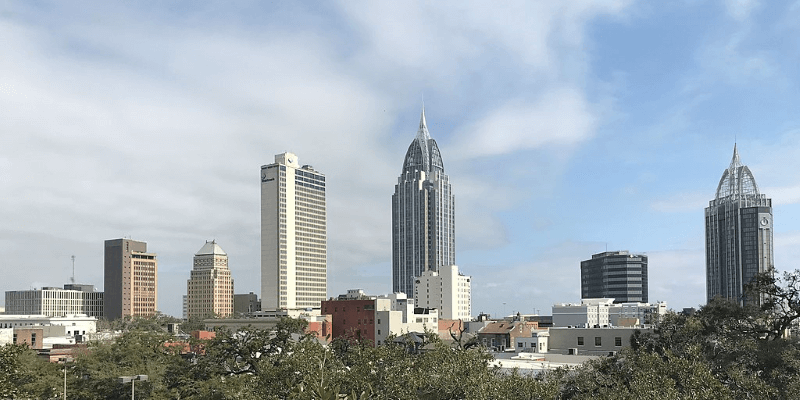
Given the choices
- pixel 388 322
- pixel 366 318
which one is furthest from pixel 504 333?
pixel 366 318

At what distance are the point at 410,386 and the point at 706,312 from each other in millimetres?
22026

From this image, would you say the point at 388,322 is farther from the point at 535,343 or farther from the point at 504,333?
the point at 535,343

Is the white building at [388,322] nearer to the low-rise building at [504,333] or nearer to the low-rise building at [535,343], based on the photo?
the low-rise building at [504,333]

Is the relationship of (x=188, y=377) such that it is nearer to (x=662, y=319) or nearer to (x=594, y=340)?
(x=662, y=319)

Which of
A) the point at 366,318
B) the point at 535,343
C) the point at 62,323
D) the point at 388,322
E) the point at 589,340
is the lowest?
the point at 62,323

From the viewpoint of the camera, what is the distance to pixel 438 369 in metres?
37.5

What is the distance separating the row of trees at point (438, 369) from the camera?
33.3m

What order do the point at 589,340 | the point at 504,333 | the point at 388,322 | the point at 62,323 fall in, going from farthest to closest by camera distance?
the point at 62,323 → the point at 504,333 → the point at 388,322 → the point at 589,340

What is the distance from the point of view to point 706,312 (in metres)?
47.6

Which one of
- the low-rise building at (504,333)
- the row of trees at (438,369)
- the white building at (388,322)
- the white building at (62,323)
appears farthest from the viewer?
the white building at (62,323)

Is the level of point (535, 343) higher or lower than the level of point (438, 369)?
lower

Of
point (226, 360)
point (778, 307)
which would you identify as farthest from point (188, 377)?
point (778, 307)

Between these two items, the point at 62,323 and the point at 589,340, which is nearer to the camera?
the point at 589,340

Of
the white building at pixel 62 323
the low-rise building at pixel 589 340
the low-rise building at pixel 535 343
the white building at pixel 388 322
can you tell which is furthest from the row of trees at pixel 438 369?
the white building at pixel 62 323
